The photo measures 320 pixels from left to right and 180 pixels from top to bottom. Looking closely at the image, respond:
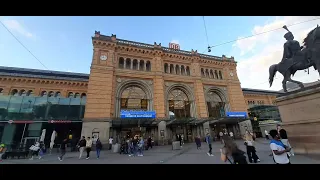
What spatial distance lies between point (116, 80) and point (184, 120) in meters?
12.3

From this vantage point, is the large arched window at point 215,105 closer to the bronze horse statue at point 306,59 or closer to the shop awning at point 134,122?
the shop awning at point 134,122

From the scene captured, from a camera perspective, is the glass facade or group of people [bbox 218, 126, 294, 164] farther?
the glass facade

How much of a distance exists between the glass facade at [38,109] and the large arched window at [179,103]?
14522 millimetres

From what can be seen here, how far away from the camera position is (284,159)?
367cm

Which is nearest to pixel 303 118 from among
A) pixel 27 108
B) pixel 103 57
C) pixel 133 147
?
pixel 133 147

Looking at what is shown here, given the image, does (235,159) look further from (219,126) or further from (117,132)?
(219,126)

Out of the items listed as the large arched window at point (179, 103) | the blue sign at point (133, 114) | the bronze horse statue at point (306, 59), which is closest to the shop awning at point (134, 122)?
the blue sign at point (133, 114)

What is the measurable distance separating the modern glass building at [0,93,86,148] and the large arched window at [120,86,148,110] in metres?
6.71

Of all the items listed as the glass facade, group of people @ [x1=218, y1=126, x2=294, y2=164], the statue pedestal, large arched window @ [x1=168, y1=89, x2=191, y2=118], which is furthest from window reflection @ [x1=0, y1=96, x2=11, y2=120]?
the statue pedestal

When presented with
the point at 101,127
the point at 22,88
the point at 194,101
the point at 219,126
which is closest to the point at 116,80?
the point at 101,127

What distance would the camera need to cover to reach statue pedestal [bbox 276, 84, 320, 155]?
7.06 meters

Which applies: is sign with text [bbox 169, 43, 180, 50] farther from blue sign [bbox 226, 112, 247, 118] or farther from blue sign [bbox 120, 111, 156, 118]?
blue sign [bbox 120, 111, 156, 118]

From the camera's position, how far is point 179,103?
86.7 feet
